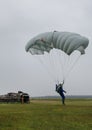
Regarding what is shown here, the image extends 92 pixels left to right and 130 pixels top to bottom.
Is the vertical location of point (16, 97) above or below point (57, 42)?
below

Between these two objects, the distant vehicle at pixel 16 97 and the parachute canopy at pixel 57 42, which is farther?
the distant vehicle at pixel 16 97

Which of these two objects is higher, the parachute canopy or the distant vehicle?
the parachute canopy

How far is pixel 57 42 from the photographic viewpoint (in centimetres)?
4178

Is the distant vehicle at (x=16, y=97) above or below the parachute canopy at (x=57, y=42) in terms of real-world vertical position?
below

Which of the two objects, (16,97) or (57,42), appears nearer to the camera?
(57,42)

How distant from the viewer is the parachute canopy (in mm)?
40750

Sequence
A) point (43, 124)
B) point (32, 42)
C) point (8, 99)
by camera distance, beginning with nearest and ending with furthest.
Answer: point (43, 124) → point (32, 42) → point (8, 99)

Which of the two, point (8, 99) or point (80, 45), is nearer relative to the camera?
point (80, 45)

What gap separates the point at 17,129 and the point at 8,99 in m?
45.0

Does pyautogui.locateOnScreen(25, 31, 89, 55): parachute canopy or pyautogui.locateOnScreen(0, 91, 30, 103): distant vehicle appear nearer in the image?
pyautogui.locateOnScreen(25, 31, 89, 55): parachute canopy

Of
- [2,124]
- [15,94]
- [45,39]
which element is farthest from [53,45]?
[15,94]

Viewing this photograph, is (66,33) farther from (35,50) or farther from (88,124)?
(88,124)

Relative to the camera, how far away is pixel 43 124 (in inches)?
960

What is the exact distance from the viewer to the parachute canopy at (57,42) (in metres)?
40.8
